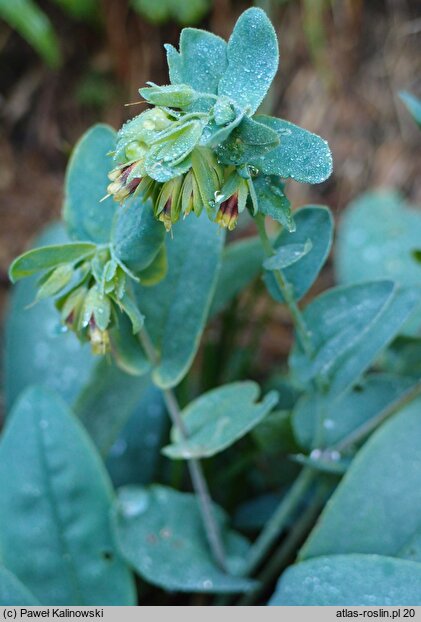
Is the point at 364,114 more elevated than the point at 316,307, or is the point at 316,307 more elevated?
the point at 316,307

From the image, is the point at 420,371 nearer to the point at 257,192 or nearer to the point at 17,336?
the point at 257,192

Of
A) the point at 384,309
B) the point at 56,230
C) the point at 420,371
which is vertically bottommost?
the point at 420,371

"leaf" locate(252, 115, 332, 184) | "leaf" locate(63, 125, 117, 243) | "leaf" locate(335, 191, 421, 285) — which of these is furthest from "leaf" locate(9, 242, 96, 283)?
"leaf" locate(335, 191, 421, 285)

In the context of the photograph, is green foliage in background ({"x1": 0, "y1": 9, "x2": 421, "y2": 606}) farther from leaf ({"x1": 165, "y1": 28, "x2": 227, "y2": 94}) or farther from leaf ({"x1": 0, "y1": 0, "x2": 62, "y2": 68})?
leaf ({"x1": 0, "y1": 0, "x2": 62, "y2": 68})

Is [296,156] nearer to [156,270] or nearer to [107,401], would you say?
[156,270]

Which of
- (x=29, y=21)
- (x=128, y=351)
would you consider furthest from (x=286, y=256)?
(x=29, y=21)

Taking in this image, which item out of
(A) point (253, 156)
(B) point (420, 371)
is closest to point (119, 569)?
(B) point (420, 371)
